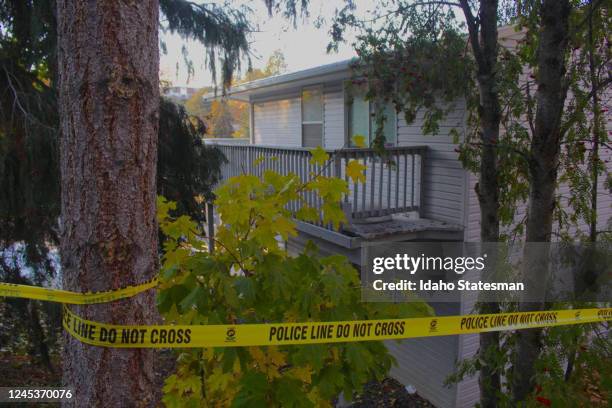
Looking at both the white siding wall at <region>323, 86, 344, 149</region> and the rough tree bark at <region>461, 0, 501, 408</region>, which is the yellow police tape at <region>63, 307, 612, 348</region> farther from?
the white siding wall at <region>323, 86, 344, 149</region>

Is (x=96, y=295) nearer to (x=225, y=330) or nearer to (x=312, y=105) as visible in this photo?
(x=225, y=330)

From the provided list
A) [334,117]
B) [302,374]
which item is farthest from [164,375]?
[302,374]

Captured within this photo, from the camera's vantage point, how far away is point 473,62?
16.4ft

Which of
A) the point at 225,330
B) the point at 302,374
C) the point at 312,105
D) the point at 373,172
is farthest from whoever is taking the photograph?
the point at 312,105

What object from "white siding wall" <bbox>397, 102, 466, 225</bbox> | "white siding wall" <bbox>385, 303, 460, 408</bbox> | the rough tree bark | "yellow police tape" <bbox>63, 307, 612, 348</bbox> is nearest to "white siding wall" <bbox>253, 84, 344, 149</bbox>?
"white siding wall" <bbox>397, 102, 466, 225</bbox>

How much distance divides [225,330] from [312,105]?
28.9 feet

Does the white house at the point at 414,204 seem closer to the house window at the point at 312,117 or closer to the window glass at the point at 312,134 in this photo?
the house window at the point at 312,117

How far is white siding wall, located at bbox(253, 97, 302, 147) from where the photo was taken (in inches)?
441

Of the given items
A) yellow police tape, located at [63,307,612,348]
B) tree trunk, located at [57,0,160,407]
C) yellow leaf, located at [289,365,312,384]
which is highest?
tree trunk, located at [57,0,160,407]

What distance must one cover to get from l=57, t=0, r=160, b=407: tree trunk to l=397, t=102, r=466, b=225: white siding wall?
5.05 meters

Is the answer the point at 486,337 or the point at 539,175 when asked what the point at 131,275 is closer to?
the point at 539,175

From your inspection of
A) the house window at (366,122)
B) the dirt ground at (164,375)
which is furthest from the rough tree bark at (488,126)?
the house window at (366,122)

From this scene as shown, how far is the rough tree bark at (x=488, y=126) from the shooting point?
419 cm

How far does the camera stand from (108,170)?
5.31 feet
